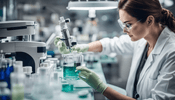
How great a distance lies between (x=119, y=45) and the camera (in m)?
2.13

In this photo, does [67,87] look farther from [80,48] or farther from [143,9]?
[143,9]

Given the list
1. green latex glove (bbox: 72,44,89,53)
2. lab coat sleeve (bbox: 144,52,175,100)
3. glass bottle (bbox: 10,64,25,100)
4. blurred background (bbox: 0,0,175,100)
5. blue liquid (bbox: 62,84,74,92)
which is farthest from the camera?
blurred background (bbox: 0,0,175,100)

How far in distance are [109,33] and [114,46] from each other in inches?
84.1

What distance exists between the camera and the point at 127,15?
1.39m

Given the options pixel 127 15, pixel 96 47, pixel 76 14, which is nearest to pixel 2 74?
pixel 127 15

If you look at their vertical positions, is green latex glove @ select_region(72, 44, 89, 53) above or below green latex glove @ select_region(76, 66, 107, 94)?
above

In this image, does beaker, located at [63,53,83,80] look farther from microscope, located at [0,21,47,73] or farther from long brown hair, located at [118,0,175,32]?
long brown hair, located at [118,0,175,32]

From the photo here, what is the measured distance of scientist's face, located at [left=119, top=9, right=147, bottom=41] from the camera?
1.40 m

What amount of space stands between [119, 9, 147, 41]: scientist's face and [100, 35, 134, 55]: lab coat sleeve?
63 centimetres

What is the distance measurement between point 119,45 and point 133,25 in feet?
2.44

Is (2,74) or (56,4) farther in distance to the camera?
(56,4)

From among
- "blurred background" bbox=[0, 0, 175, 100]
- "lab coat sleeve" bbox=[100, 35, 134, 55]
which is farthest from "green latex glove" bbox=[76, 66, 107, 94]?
"blurred background" bbox=[0, 0, 175, 100]

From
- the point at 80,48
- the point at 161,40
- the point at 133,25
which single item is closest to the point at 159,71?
the point at 161,40

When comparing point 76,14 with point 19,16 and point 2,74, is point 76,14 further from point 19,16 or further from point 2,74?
point 2,74
